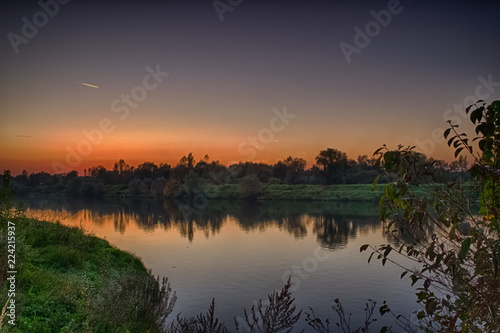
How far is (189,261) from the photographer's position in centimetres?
2955

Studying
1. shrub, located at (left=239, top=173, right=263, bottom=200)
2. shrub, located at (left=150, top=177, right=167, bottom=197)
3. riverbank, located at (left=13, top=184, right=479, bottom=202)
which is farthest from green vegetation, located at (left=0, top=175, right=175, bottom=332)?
shrub, located at (left=150, top=177, right=167, bottom=197)

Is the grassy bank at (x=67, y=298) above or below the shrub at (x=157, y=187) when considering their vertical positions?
below

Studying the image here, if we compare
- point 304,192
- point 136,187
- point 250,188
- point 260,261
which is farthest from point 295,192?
point 260,261

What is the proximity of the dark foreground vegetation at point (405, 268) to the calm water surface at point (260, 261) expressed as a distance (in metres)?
3.00

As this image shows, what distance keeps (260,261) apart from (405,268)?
87.9ft

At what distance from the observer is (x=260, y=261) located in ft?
96.7

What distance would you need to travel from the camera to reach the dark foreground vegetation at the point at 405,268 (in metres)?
3.52

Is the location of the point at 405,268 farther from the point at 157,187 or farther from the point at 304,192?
the point at 157,187

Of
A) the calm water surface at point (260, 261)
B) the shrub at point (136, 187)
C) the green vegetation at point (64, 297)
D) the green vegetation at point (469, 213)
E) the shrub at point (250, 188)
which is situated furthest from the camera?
the shrub at point (136, 187)

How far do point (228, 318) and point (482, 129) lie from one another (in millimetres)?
15299

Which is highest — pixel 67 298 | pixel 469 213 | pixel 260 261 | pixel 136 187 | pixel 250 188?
pixel 469 213

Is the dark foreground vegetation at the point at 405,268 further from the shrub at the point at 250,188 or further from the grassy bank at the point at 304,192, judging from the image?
the shrub at the point at 250,188

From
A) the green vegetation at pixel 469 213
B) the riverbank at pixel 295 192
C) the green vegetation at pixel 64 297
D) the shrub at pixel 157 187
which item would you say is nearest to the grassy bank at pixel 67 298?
the green vegetation at pixel 64 297

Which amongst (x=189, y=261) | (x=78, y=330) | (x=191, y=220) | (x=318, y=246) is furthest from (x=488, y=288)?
(x=191, y=220)
